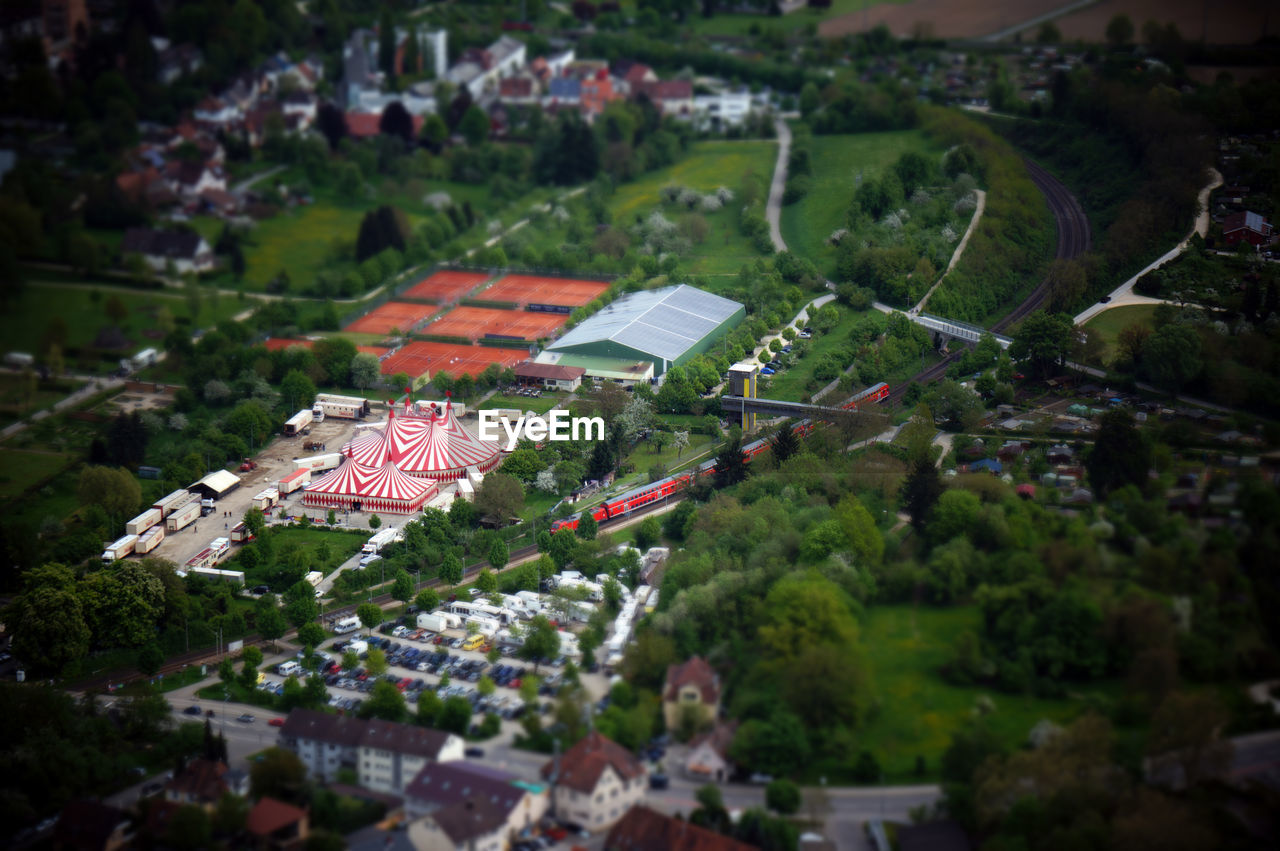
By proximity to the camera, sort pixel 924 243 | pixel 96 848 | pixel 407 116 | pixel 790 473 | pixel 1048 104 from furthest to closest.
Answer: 1. pixel 407 116
2. pixel 1048 104
3. pixel 924 243
4. pixel 790 473
5. pixel 96 848

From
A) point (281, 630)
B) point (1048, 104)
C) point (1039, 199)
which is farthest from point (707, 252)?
point (281, 630)

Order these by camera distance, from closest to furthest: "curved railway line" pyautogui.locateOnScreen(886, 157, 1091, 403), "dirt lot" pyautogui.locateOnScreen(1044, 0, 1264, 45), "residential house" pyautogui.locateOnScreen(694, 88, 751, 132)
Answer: "curved railway line" pyautogui.locateOnScreen(886, 157, 1091, 403), "dirt lot" pyautogui.locateOnScreen(1044, 0, 1264, 45), "residential house" pyautogui.locateOnScreen(694, 88, 751, 132)

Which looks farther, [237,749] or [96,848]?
[237,749]

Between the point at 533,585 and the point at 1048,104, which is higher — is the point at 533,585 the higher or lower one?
the lower one

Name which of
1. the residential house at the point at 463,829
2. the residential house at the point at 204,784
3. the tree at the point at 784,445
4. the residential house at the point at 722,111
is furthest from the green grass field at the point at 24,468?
the residential house at the point at 722,111

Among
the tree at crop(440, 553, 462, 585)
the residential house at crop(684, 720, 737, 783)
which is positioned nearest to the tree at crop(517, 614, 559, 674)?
the tree at crop(440, 553, 462, 585)

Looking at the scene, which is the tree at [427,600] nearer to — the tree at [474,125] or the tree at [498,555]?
the tree at [498,555]

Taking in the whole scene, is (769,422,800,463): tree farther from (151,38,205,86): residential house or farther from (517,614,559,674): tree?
(151,38,205,86): residential house

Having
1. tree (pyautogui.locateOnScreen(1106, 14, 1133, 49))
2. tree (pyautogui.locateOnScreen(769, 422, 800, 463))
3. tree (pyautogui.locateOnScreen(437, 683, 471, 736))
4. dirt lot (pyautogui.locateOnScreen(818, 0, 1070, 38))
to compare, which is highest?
tree (pyautogui.locateOnScreen(1106, 14, 1133, 49))

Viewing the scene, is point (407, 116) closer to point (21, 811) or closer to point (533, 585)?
point (533, 585)
